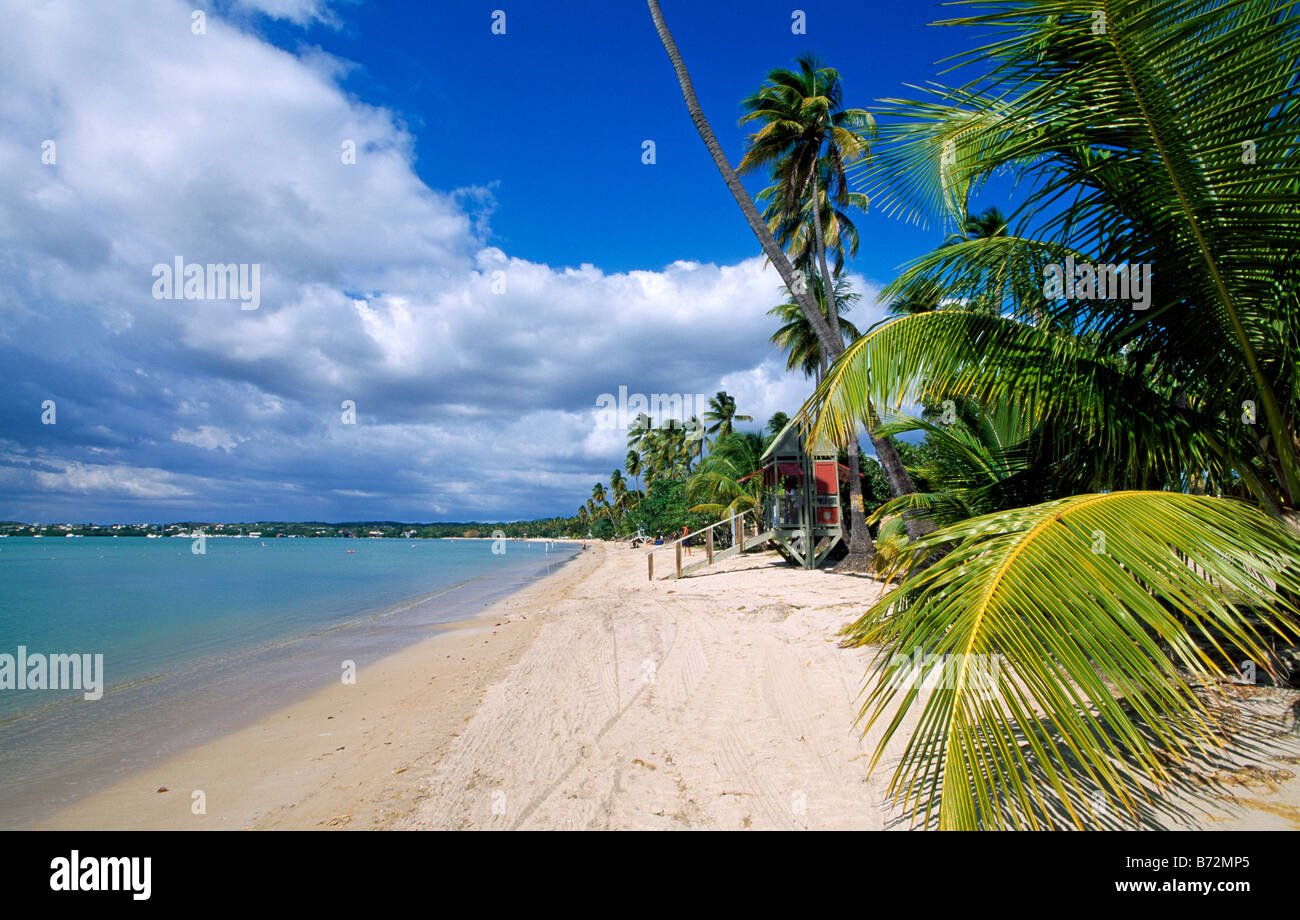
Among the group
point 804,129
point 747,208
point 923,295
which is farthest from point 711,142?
point 804,129

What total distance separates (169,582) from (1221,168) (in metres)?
43.3

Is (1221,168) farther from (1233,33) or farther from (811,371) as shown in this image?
(811,371)

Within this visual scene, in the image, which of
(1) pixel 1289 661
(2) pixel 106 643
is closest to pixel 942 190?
(1) pixel 1289 661

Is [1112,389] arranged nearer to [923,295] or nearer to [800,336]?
[923,295]

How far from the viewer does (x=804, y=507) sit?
18109mm

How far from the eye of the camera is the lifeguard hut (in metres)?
18.0

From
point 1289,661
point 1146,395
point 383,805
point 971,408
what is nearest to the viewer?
point 1146,395

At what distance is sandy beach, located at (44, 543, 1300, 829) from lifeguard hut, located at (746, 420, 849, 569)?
26.0 ft

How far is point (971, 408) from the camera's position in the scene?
6.57m

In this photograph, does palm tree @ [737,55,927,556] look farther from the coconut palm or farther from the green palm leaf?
the green palm leaf

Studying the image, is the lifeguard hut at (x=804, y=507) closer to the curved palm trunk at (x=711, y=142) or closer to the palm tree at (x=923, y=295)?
the curved palm trunk at (x=711, y=142)

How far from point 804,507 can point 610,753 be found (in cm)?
1408

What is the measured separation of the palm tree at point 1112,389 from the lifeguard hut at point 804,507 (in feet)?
42.1
